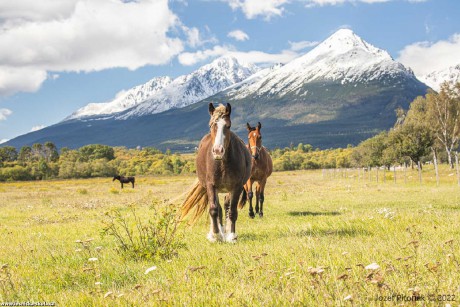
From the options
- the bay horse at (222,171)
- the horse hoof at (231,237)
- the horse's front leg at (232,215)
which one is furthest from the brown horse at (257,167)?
the horse hoof at (231,237)

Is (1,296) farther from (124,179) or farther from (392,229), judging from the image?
(124,179)

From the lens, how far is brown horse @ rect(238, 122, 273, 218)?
16.0 metres

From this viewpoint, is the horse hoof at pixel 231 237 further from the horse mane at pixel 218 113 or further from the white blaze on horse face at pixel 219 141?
the horse mane at pixel 218 113

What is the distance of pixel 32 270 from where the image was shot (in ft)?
22.2

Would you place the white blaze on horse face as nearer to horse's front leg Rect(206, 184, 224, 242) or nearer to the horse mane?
the horse mane

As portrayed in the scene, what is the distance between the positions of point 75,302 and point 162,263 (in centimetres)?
207

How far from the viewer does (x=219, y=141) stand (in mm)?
8000

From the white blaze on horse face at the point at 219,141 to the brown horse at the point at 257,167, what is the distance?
7.31m

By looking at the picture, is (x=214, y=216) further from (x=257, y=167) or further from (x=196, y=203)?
(x=257, y=167)

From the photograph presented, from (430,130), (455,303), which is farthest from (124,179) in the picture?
(455,303)

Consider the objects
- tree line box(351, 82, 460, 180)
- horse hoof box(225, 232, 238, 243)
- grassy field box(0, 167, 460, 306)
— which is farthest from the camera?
tree line box(351, 82, 460, 180)

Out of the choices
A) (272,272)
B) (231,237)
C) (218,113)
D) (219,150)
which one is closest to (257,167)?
(231,237)

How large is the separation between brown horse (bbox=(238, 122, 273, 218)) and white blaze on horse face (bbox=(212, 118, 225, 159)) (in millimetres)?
7314

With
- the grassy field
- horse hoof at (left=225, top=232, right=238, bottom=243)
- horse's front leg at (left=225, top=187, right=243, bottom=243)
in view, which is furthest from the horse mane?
the grassy field
